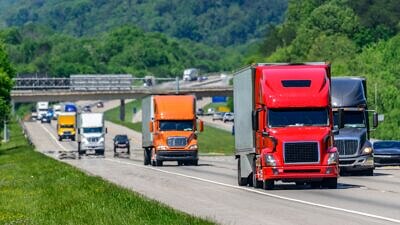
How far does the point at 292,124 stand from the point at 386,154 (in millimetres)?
24243

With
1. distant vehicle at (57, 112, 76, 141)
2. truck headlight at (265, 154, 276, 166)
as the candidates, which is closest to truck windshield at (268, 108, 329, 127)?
truck headlight at (265, 154, 276, 166)

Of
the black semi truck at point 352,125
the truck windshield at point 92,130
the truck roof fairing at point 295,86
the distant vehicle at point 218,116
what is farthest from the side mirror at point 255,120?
the distant vehicle at point 218,116

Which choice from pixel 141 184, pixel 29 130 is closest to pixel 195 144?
pixel 141 184

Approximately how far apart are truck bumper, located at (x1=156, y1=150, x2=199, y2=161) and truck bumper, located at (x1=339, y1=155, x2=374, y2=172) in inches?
812

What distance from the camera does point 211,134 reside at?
149500 mm

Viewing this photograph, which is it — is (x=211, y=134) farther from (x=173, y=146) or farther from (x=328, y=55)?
(x=173, y=146)

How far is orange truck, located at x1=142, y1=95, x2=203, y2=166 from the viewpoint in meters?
66.7

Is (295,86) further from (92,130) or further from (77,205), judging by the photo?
(92,130)

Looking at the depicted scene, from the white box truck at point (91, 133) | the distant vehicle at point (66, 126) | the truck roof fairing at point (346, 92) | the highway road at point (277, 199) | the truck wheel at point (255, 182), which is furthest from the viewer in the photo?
the distant vehicle at point (66, 126)

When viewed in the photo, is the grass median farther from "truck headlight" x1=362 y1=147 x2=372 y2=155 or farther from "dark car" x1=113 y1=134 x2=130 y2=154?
"truck headlight" x1=362 y1=147 x2=372 y2=155

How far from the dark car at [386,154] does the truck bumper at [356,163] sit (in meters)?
13.5

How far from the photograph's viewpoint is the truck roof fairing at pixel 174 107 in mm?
66562

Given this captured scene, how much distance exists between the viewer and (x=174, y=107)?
66.6 m

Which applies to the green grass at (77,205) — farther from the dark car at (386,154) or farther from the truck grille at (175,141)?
the truck grille at (175,141)
